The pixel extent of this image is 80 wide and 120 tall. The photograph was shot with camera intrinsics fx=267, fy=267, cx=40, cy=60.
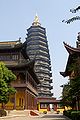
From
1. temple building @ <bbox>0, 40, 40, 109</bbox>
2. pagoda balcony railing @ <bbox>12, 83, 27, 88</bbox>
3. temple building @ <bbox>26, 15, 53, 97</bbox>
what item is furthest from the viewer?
temple building @ <bbox>26, 15, 53, 97</bbox>

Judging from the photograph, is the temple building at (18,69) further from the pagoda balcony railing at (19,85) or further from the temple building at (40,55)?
the temple building at (40,55)

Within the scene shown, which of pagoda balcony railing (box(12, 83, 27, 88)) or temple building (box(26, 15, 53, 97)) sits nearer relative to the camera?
pagoda balcony railing (box(12, 83, 27, 88))

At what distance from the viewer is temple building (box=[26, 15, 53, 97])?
3509 inches

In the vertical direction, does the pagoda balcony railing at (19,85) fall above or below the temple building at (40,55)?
below

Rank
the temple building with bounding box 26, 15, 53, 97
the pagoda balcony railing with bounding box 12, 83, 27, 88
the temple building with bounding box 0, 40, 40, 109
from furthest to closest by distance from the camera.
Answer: the temple building with bounding box 26, 15, 53, 97 → the temple building with bounding box 0, 40, 40, 109 → the pagoda balcony railing with bounding box 12, 83, 27, 88

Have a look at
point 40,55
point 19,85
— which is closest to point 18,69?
point 19,85

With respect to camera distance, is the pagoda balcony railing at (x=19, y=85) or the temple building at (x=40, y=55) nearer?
the pagoda balcony railing at (x=19, y=85)

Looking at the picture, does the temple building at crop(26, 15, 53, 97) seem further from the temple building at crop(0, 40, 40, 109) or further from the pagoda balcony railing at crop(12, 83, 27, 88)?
the pagoda balcony railing at crop(12, 83, 27, 88)

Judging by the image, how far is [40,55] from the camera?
94.2m

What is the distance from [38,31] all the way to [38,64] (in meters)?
14.5

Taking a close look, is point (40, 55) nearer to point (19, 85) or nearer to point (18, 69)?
point (18, 69)

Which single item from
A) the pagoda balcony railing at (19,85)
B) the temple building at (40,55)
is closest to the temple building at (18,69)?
the pagoda balcony railing at (19,85)

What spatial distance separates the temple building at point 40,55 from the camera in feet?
292

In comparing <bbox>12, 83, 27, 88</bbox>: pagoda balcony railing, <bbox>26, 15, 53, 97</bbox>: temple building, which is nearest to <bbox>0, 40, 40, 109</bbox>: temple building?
<bbox>12, 83, 27, 88</bbox>: pagoda balcony railing
